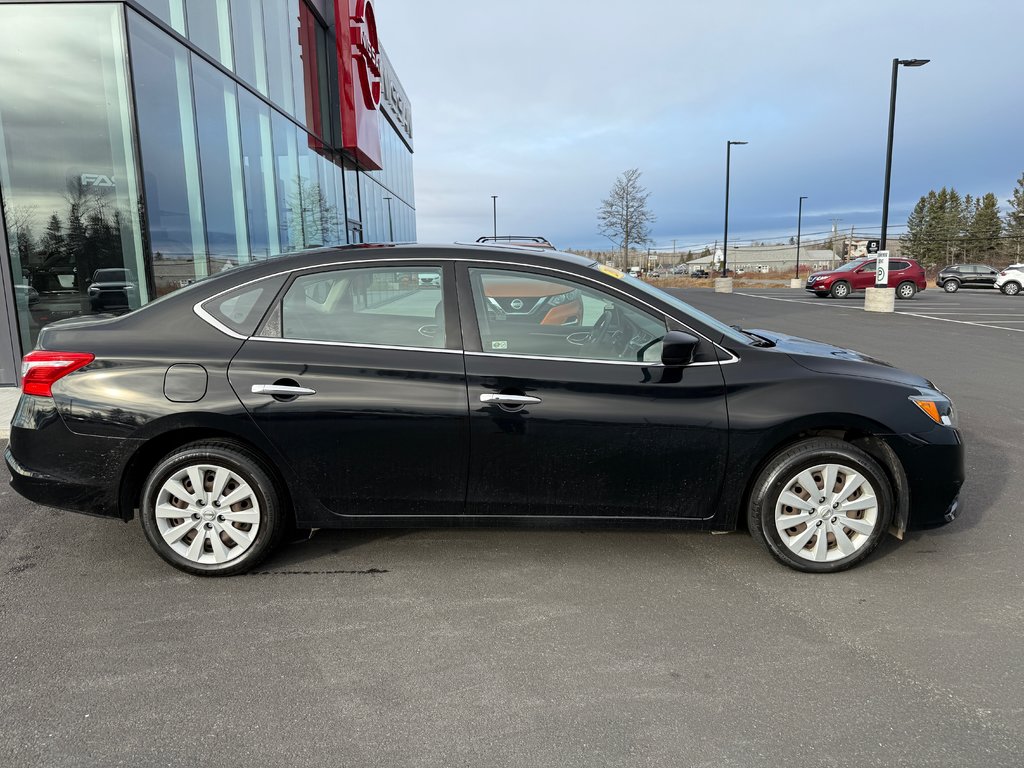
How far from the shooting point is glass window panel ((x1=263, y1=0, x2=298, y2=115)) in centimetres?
1360

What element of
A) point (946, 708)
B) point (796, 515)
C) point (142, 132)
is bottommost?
point (946, 708)

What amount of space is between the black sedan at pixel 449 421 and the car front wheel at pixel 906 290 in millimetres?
29901

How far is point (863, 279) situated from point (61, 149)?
30.6 m

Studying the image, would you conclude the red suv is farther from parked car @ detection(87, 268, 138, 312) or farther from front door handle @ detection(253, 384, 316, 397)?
front door handle @ detection(253, 384, 316, 397)

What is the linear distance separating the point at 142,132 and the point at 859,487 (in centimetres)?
877

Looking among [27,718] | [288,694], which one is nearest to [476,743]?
[288,694]

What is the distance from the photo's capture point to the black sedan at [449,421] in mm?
3320

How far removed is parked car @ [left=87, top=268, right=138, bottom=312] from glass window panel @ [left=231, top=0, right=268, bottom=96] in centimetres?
511

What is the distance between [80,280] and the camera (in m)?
8.33

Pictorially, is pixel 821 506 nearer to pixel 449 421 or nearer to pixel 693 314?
pixel 693 314

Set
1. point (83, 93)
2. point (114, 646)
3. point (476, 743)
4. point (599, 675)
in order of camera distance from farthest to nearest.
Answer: point (83, 93)
point (114, 646)
point (599, 675)
point (476, 743)

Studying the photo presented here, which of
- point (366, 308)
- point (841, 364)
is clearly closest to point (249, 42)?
point (366, 308)

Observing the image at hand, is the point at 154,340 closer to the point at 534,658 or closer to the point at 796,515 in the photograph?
the point at 534,658

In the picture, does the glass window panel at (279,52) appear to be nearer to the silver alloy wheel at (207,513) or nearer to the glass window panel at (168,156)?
→ the glass window panel at (168,156)
